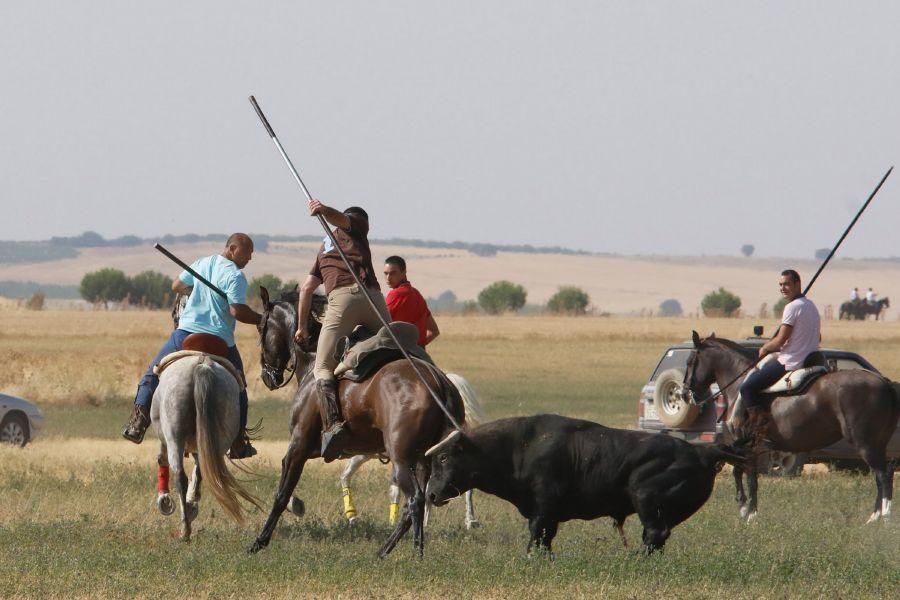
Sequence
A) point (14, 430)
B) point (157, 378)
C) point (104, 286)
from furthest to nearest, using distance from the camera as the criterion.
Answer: point (104, 286), point (14, 430), point (157, 378)

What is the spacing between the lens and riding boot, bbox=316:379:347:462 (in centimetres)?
1210

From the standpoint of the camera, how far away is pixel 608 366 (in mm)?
50531

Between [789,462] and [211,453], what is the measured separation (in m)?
8.72

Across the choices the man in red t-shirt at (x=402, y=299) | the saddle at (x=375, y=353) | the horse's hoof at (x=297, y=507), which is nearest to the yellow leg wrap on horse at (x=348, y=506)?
the horse's hoof at (x=297, y=507)

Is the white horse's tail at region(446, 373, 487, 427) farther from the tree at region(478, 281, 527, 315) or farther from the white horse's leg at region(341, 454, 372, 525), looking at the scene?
the tree at region(478, 281, 527, 315)

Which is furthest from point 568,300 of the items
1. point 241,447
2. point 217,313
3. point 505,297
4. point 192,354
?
point 192,354

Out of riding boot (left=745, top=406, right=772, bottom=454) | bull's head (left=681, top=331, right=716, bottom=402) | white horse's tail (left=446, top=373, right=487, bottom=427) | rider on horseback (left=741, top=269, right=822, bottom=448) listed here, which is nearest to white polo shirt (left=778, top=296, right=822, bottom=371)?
rider on horseback (left=741, top=269, right=822, bottom=448)

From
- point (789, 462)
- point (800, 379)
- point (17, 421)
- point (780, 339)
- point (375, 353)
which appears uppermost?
point (780, 339)

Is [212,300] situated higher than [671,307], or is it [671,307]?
[212,300]

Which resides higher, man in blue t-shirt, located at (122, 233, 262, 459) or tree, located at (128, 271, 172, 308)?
man in blue t-shirt, located at (122, 233, 262, 459)

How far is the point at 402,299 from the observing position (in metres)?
14.2

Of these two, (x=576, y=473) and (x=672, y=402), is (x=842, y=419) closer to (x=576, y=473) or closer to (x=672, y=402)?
(x=672, y=402)

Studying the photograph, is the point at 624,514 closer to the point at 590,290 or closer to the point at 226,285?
the point at 226,285

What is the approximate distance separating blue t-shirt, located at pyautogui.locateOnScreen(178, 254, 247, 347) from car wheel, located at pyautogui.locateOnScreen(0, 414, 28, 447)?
11.2m
